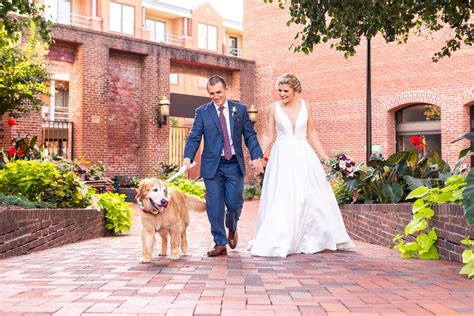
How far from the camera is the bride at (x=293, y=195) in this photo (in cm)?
578

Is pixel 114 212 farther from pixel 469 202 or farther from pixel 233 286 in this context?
pixel 469 202

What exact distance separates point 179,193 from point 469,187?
2.50m

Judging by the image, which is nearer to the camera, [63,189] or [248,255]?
[248,255]

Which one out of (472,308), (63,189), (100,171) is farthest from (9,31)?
(100,171)

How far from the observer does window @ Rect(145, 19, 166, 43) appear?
3240 centimetres

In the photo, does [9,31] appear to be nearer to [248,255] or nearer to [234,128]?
[234,128]

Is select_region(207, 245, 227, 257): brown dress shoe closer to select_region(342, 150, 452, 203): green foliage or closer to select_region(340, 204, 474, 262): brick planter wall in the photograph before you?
select_region(340, 204, 474, 262): brick planter wall

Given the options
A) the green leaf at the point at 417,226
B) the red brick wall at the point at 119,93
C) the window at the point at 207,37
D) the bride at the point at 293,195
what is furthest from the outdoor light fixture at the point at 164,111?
the window at the point at 207,37

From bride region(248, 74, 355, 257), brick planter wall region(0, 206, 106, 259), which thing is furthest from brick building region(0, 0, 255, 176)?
bride region(248, 74, 355, 257)

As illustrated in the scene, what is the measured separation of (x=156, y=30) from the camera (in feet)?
107

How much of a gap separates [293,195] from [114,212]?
4.14 metres

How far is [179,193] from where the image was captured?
5.36 m

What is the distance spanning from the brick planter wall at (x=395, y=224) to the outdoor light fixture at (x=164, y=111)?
1104 centimetres

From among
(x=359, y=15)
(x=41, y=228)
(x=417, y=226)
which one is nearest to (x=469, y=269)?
(x=417, y=226)
